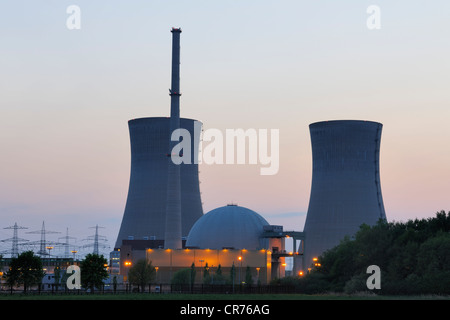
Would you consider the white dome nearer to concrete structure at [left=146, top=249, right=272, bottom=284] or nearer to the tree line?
concrete structure at [left=146, top=249, right=272, bottom=284]

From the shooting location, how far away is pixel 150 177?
3930 inches

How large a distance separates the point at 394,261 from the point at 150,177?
4613 cm

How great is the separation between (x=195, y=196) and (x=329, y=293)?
47.0m

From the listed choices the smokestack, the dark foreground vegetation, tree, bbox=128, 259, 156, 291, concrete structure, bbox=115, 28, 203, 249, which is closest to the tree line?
tree, bbox=128, 259, 156, 291

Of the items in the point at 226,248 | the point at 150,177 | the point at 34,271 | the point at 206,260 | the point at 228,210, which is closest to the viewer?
the point at 34,271

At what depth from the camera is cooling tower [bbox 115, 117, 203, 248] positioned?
9919 cm

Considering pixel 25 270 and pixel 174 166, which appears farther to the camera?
pixel 174 166

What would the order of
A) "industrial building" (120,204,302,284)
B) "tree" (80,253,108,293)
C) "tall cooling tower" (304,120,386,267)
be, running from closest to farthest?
"tree" (80,253,108,293), "tall cooling tower" (304,120,386,267), "industrial building" (120,204,302,284)

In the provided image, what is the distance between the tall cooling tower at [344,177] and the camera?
89500 mm

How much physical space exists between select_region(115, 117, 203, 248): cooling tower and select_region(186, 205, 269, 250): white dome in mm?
4585

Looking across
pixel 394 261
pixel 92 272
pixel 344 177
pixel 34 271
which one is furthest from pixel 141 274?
pixel 344 177

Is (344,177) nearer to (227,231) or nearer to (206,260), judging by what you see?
(206,260)

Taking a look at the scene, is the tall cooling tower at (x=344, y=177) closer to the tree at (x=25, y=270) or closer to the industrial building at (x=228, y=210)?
the industrial building at (x=228, y=210)
